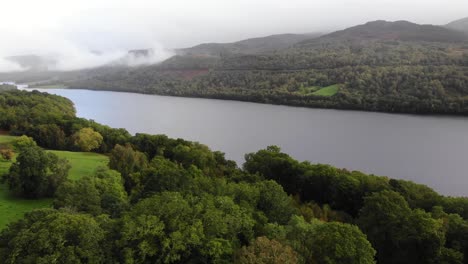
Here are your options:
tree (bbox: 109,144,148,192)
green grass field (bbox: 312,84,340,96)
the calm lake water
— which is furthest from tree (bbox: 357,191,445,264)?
green grass field (bbox: 312,84,340,96)

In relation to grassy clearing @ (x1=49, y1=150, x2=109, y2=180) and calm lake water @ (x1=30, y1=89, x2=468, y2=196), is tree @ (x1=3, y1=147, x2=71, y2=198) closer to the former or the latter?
grassy clearing @ (x1=49, y1=150, x2=109, y2=180)

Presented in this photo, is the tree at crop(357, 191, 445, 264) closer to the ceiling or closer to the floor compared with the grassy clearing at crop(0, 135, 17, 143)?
closer to the floor

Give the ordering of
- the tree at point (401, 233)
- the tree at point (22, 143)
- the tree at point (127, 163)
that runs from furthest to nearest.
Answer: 1. the tree at point (22, 143)
2. the tree at point (127, 163)
3. the tree at point (401, 233)

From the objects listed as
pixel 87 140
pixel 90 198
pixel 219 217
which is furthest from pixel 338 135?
pixel 219 217

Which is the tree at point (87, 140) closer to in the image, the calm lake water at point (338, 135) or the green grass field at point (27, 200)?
the green grass field at point (27, 200)

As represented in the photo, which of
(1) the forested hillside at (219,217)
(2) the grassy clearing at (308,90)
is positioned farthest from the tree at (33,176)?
Result: (2) the grassy clearing at (308,90)

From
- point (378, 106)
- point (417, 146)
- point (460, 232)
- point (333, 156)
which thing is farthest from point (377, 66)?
point (460, 232)

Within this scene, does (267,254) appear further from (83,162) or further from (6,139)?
(6,139)
